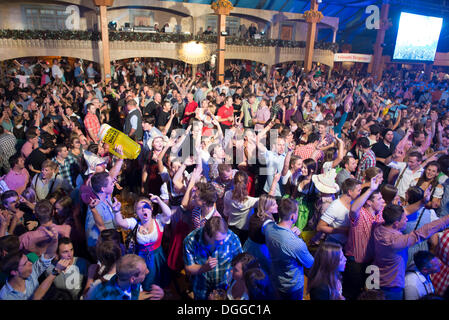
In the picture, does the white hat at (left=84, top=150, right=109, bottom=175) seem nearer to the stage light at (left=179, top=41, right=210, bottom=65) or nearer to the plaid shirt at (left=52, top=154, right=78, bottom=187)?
the plaid shirt at (left=52, top=154, right=78, bottom=187)

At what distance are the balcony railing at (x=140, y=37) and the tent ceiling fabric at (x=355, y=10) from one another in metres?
4.27

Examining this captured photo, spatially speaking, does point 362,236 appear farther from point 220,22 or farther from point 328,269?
point 220,22

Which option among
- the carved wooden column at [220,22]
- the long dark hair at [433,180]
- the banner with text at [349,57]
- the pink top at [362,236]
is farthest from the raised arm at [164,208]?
the banner with text at [349,57]

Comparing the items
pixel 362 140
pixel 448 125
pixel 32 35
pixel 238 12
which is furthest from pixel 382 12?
pixel 32 35

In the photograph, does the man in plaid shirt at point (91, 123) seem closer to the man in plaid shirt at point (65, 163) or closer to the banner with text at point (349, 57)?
the man in plaid shirt at point (65, 163)

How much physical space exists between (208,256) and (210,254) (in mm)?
26

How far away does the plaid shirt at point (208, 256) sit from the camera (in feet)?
7.16

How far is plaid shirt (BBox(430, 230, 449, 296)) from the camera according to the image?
220cm

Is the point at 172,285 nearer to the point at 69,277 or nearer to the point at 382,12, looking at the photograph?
the point at 69,277

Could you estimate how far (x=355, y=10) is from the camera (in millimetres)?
20922

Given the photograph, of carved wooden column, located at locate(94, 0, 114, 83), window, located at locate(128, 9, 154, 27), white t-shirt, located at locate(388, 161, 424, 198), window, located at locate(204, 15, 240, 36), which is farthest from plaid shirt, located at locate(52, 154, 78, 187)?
window, located at locate(204, 15, 240, 36)

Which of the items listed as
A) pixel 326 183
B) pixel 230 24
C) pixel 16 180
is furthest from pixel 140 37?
pixel 326 183

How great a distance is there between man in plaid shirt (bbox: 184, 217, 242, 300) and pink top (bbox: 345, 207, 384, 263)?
40.7 inches
